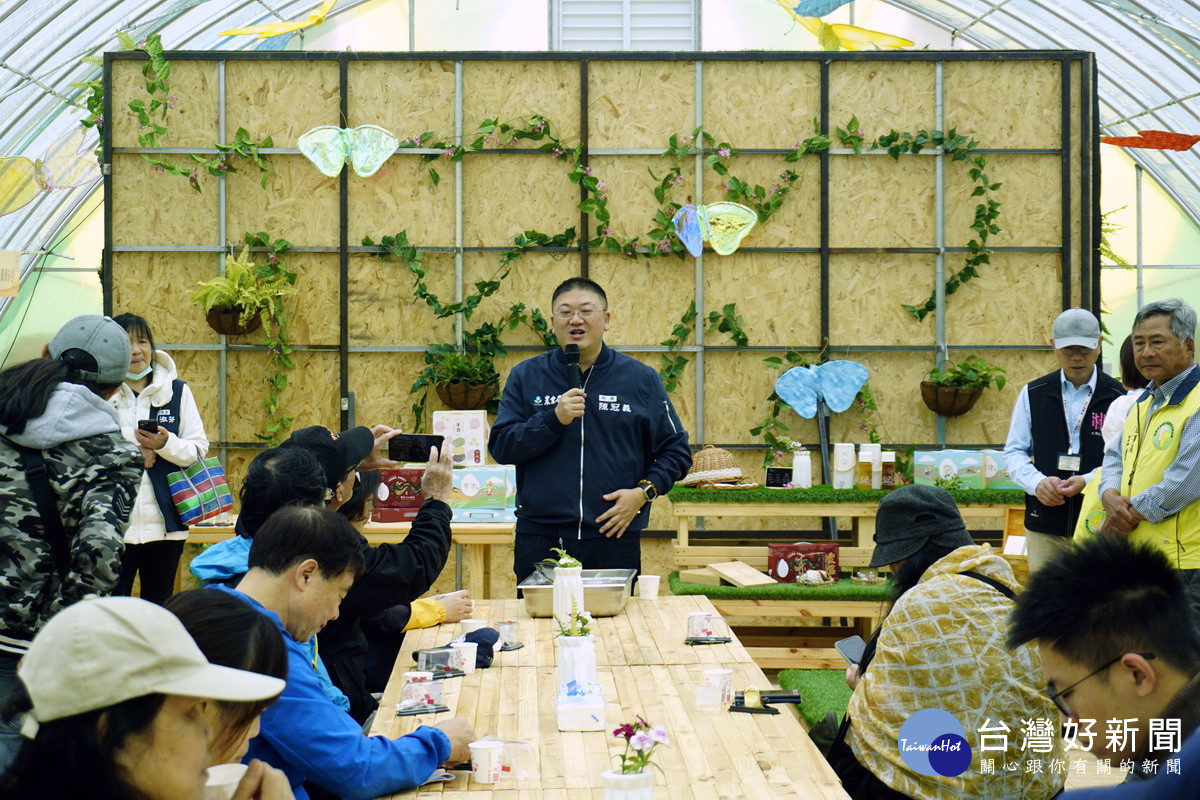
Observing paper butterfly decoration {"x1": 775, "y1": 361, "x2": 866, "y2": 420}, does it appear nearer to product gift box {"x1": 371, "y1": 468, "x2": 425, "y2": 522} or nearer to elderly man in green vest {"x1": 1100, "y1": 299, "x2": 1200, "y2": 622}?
product gift box {"x1": 371, "y1": 468, "x2": 425, "y2": 522}

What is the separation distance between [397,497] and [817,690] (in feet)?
8.34

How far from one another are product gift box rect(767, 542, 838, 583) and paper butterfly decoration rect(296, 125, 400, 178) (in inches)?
141

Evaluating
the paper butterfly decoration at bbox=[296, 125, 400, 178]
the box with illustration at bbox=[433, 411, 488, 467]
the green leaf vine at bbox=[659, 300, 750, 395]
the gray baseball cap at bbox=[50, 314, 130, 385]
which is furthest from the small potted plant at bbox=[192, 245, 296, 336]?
the gray baseball cap at bbox=[50, 314, 130, 385]

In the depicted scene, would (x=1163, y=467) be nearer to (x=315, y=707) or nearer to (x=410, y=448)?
(x=410, y=448)

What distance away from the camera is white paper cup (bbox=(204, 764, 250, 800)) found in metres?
1.75

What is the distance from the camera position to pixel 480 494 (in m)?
6.57

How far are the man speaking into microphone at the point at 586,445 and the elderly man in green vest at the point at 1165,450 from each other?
1711 mm

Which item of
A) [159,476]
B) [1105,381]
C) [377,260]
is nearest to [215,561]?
[159,476]

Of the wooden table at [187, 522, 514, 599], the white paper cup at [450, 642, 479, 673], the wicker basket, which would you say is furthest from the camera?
the wicker basket

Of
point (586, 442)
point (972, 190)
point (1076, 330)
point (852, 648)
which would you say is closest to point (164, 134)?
point (586, 442)

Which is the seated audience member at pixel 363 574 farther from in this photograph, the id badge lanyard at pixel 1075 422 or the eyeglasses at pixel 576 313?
the id badge lanyard at pixel 1075 422

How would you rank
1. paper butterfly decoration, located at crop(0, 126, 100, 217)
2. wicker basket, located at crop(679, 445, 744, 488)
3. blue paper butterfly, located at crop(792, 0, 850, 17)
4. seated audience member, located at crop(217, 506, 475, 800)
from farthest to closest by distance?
paper butterfly decoration, located at crop(0, 126, 100, 217) → blue paper butterfly, located at crop(792, 0, 850, 17) → wicker basket, located at crop(679, 445, 744, 488) → seated audience member, located at crop(217, 506, 475, 800)

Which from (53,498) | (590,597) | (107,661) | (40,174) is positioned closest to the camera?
(107,661)

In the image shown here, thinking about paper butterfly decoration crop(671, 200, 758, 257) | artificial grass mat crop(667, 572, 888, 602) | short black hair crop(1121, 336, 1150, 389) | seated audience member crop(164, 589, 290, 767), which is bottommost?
artificial grass mat crop(667, 572, 888, 602)
